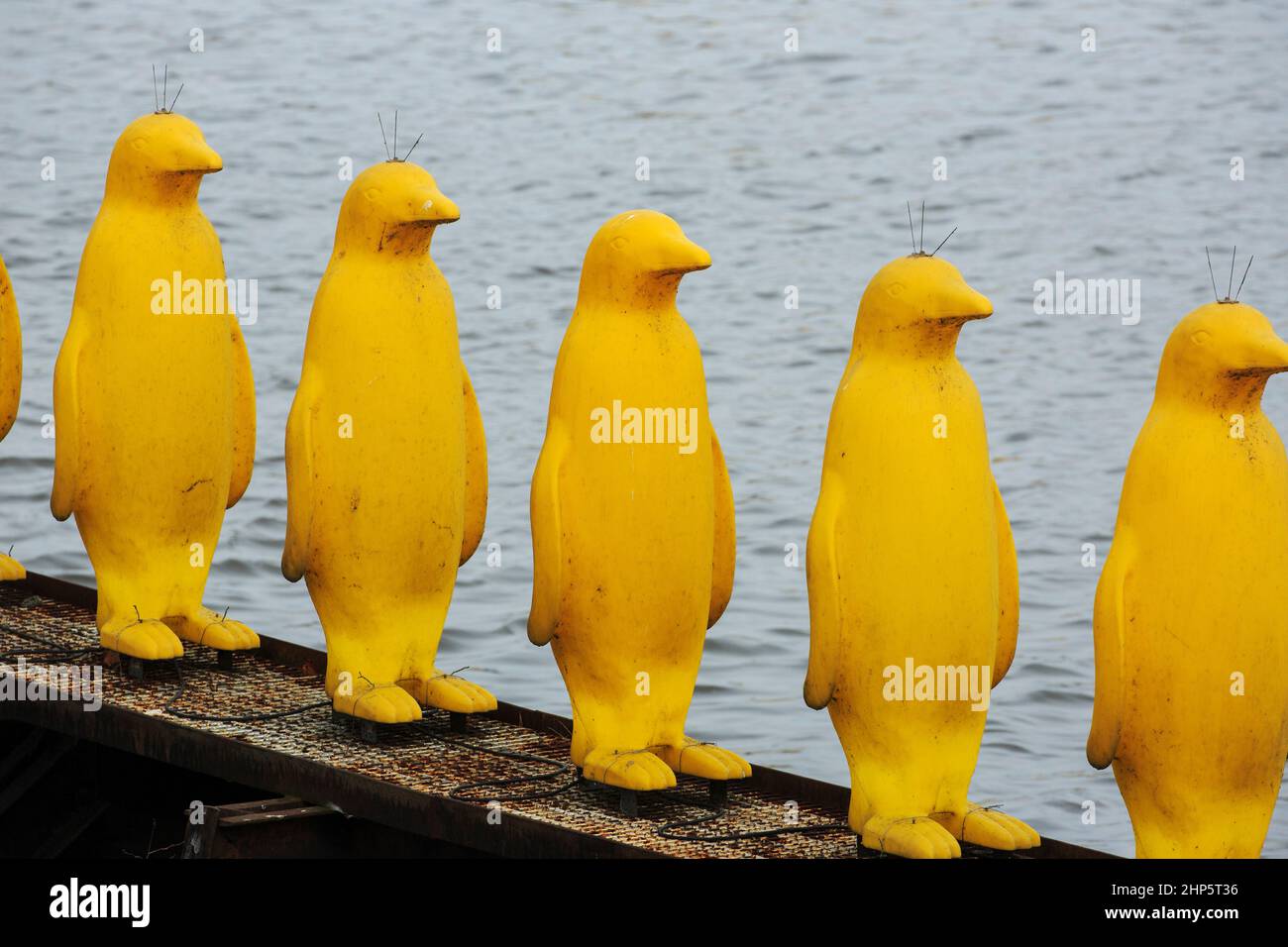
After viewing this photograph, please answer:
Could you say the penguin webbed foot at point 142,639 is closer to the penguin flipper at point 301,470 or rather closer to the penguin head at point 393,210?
the penguin flipper at point 301,470

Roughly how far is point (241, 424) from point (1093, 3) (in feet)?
47.8

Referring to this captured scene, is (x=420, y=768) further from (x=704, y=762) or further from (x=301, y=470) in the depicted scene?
(x=301, y=470)

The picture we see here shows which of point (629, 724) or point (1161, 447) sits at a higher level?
point (1161, 447)

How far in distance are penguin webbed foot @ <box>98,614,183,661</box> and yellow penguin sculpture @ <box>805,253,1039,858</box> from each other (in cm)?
258

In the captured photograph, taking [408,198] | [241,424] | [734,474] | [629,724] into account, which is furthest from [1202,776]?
[734,474]

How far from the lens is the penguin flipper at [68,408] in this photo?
27.6ft

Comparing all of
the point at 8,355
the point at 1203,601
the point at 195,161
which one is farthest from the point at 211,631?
the point at 1203,601

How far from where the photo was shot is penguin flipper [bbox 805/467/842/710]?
700 cm

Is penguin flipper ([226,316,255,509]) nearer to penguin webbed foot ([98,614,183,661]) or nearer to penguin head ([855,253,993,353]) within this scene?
penguin webbed foot ([98,614,183,661])

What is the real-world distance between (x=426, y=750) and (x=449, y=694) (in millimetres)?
286

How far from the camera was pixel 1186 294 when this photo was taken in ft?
61.6

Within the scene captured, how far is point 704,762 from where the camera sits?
760 cm
